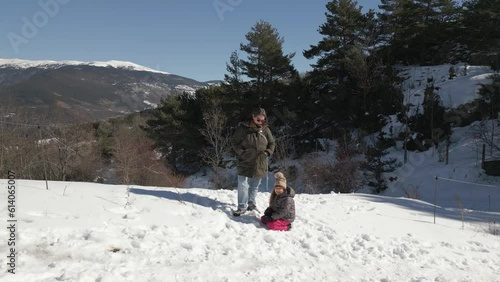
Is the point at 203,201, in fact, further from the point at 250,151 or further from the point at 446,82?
the point at 446,82

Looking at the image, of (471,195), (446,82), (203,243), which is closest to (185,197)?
(203,243)

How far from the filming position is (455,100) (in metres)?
22.8

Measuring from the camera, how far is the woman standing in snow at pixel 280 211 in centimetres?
523

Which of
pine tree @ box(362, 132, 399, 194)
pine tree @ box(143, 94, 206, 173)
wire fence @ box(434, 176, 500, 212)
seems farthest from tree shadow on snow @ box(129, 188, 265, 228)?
pine tree @ box(143, 94, 206, 173)

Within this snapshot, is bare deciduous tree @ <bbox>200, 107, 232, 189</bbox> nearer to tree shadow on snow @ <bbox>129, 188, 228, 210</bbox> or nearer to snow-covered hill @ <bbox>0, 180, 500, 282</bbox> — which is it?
tree shadow on snow @ <bbox>129, 188, 228, 210</bbox>

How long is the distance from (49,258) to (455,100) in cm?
2555

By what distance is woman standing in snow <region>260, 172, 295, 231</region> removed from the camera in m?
5.23

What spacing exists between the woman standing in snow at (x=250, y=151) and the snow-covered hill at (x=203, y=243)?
0.50 m

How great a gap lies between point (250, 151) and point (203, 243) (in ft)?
5.90

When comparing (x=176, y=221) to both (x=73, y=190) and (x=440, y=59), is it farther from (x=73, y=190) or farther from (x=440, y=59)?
(x=440, y=59)

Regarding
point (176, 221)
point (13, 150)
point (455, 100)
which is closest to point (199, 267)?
point (176, 221)

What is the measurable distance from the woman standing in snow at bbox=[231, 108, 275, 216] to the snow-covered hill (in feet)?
1.63

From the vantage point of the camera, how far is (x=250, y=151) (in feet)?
18.5

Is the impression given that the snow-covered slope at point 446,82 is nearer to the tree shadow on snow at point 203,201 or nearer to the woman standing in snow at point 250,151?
the woman standing in snow at point 250,151
